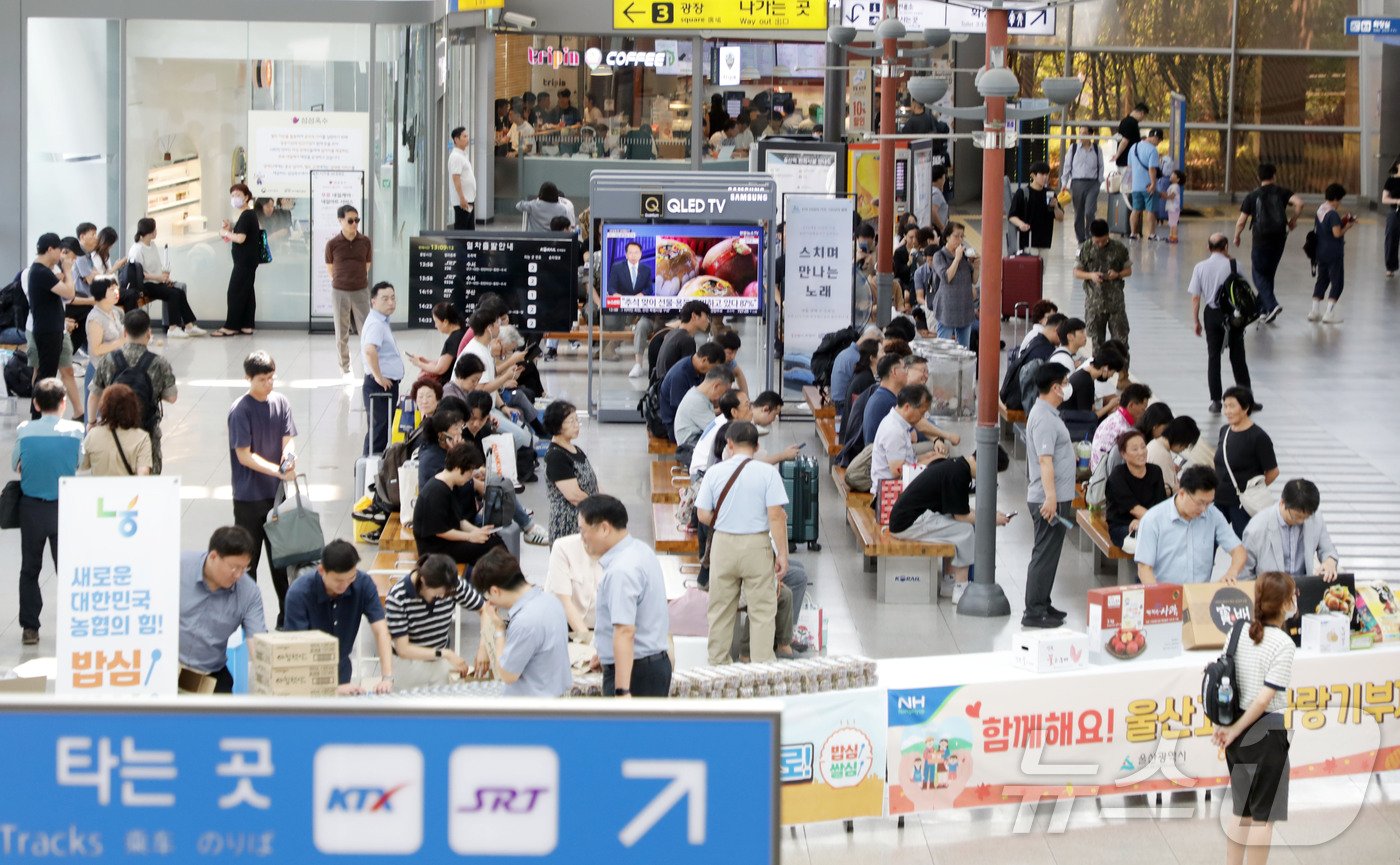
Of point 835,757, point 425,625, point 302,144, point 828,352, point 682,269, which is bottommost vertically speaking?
point 835,757

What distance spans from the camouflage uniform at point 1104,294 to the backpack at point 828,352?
2.53 meters

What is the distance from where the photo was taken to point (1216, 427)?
17.0 metres

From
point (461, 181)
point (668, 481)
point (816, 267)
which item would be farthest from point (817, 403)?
point (461, 181)

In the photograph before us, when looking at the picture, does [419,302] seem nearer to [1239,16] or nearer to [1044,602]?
[1044,602]

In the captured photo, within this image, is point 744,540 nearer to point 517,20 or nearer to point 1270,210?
point 1270,210

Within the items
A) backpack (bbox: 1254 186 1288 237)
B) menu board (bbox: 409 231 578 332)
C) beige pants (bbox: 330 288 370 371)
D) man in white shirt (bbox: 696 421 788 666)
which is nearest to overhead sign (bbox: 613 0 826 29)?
backpack (bbox: 1254 186 1288 237)

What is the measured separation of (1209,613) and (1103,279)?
959 cm

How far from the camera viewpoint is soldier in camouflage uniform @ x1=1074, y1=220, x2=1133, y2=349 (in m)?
17.9

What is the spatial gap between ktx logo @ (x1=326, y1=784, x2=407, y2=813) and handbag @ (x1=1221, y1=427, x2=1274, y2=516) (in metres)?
9.87

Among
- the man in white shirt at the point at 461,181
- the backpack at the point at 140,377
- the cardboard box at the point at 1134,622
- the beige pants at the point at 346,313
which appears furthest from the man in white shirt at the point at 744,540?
the man in white shirt at the point at 461,181

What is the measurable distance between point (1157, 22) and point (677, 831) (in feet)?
122

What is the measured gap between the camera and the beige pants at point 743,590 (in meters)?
9.55

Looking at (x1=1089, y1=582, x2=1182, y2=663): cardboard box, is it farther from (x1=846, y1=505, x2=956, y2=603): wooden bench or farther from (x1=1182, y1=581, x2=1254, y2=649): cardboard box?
(x1=846, y1=505, x2=956, y2=603): wooden bench

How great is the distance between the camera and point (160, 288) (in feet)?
67.1
